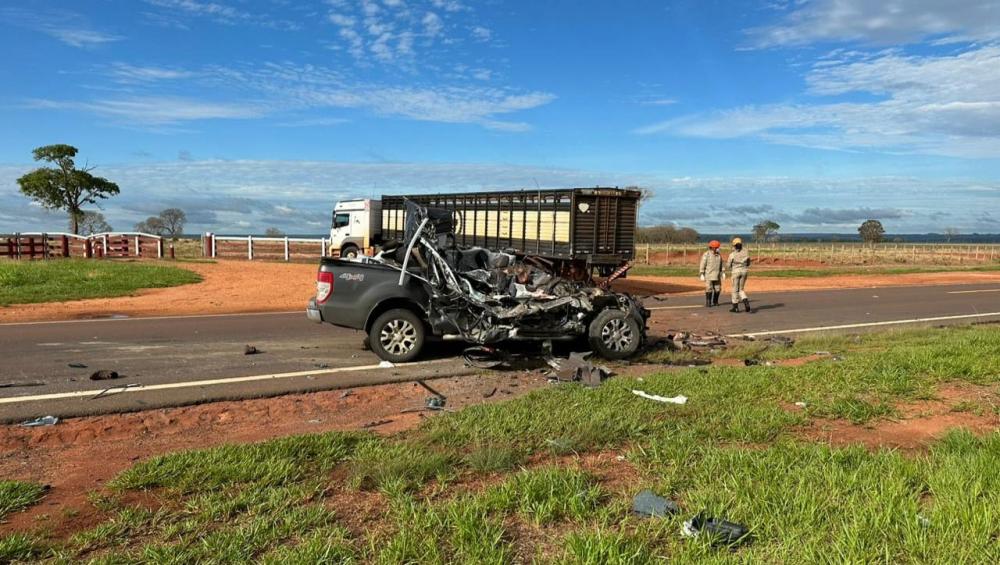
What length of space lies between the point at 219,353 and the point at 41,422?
3.50m

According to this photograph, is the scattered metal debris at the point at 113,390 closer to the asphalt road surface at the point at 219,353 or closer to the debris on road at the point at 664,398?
the asphalt road surface at the point at 219,353

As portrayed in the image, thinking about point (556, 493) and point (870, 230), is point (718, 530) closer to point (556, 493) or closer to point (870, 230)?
point (556, 493)

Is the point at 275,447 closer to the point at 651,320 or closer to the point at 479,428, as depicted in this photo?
the point at 479,428

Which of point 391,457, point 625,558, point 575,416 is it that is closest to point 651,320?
point 575,416

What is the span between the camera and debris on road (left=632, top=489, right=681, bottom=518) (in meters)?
3.72

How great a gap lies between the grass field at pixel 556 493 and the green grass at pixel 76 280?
14.8 metres

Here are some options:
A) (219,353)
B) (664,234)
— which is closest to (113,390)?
(219,353)

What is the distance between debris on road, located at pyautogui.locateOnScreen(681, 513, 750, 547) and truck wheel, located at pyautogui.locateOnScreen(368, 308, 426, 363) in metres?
5.55

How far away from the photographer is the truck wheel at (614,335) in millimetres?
8734

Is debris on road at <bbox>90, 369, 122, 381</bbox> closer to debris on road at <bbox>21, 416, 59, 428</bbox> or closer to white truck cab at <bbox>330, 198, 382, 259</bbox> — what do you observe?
debris on road at <bbox>21, 416, 59, 428</bbox>

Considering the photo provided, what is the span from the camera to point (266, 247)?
3459cm

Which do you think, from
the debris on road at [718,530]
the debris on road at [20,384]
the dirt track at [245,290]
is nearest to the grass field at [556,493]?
the debris on road at [718,530]

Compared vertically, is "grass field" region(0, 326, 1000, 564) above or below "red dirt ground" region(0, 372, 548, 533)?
above

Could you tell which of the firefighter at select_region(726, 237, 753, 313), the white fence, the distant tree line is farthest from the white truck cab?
the distant tree line
